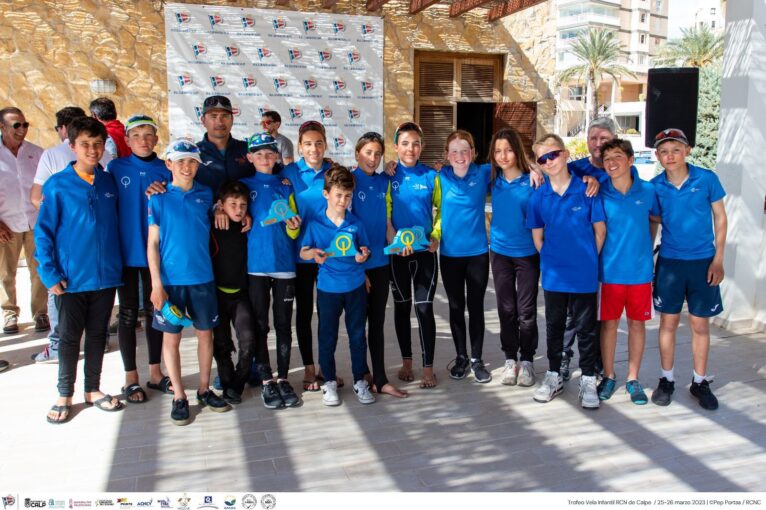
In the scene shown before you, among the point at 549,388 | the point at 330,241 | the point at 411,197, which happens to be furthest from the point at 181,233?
the point at 549,388

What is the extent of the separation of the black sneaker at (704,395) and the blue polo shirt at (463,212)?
4.69ft

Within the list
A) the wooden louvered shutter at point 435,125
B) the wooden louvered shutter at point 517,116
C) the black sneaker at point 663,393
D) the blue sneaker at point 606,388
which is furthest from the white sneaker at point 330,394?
the wooden louvered shutter at point 517,116

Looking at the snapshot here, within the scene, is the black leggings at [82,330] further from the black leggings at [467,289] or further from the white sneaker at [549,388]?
the white sneaker at [549,388]

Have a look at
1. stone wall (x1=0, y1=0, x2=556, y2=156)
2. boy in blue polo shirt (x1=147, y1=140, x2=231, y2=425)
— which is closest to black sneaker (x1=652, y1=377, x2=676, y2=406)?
boy in blue polo shirt (x1=147, y1=140, x2=231, y2=425)

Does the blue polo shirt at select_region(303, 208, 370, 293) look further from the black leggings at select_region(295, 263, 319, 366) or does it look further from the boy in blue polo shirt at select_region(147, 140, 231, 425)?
the boy in blue polo shirt at select_region(147, 140, 231, 425)

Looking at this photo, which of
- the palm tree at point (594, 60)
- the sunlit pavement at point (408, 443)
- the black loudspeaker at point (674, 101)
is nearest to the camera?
the sunlit pavement at point (408, 443)

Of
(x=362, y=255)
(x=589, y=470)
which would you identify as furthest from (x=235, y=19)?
(x=589, y=470)

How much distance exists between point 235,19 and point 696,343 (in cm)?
666

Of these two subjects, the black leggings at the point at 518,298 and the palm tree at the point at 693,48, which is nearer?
the black leggings at the point at 518,298

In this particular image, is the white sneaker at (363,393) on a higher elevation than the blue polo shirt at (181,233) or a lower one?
lower

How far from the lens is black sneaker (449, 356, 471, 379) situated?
396 cm

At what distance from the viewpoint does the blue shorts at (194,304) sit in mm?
3295

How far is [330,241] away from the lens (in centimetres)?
342

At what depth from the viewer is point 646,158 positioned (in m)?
28.3
